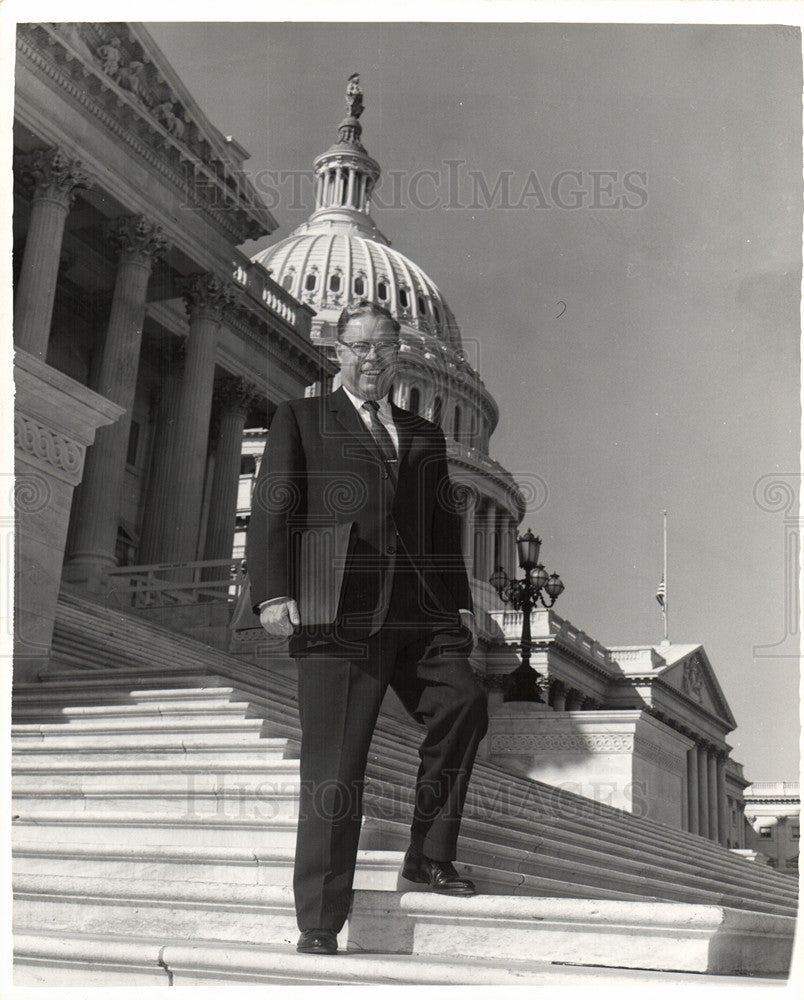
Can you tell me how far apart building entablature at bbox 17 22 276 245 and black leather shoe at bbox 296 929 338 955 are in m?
19.1

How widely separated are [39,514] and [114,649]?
463cm

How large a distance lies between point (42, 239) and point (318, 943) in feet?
64.5

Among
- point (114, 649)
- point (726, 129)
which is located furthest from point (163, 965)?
point (114, 649)

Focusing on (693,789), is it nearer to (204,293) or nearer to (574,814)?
(204,293)

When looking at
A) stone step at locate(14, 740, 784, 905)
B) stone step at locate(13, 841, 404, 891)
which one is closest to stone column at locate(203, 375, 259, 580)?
stone step at locate(14, 740, 784, 905)

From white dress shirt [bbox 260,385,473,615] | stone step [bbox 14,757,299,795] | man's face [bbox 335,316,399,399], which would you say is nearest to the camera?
man's face [bbox 335,316,399,399]

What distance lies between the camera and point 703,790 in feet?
212

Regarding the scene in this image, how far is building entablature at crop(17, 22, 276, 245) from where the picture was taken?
22719 mm

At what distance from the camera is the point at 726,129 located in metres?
9.41

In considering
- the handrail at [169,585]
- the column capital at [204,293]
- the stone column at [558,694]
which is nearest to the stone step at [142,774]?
the handrail at [169,585]

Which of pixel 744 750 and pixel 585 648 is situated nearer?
pixel 585 648

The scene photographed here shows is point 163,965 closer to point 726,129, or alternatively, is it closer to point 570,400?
point 726,129

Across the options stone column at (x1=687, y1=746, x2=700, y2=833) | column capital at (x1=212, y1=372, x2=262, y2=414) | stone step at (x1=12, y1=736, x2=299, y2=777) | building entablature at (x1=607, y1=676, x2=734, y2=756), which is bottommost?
stone step at (x1=12, y1=736, x2=299, y2=777)

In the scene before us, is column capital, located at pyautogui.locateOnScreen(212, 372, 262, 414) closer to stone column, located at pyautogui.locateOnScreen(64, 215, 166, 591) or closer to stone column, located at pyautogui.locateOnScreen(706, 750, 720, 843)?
stone column, located at pyautogui.locateOnScreen(64, 215, 166, 591)
